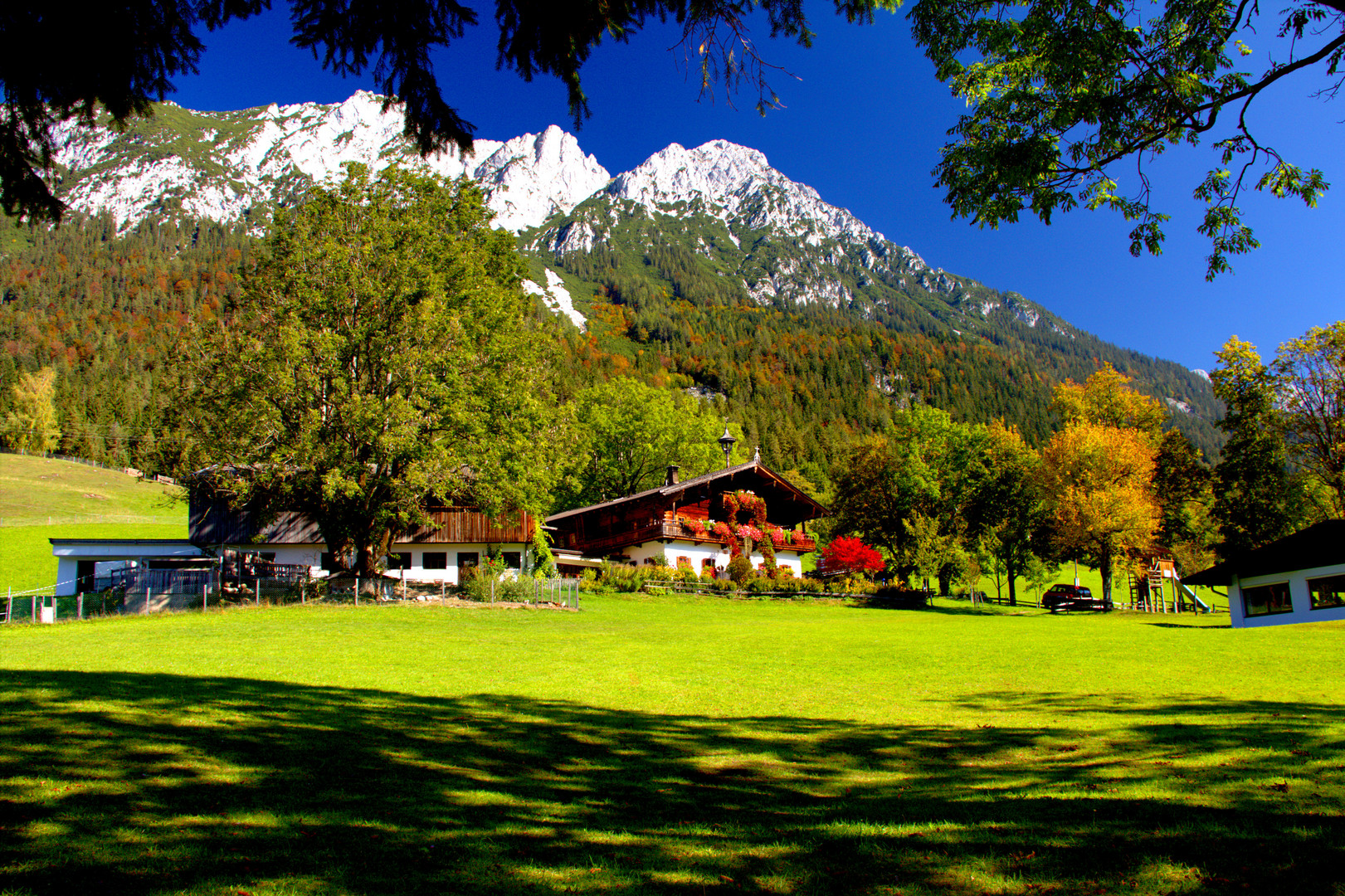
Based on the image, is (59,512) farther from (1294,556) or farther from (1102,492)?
(1294,556)

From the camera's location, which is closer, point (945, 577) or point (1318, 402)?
point (1318, 402)

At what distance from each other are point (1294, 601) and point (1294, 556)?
185 centimetres

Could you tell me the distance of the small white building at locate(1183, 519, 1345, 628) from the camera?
92.9ft

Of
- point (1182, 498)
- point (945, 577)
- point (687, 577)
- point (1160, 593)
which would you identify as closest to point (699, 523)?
point (687, 577)

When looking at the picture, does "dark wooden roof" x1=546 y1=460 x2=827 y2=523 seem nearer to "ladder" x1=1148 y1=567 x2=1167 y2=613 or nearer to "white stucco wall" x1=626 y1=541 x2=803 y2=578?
"white stucco wall" x1=626 y1=541 x2=803 y2=578

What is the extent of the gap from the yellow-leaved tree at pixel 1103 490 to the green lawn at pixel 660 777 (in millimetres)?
33887

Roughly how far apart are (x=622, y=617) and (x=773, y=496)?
28301 millimetres

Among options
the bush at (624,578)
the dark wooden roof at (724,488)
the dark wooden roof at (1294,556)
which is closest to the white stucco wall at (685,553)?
the dark wooden roof at (724,488)

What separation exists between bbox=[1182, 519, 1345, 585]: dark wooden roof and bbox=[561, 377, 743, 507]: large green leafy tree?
132 ft

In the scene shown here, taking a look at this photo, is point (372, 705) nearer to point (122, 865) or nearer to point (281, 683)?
point (281, 683)

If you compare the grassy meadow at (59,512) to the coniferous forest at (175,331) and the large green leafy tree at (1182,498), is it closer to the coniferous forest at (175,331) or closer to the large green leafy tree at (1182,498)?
the coniferous forest at (175,331)

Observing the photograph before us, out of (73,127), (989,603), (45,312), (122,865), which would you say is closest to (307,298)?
(73,127)

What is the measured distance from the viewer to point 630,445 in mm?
63812

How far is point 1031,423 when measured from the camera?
165000 millimetres
